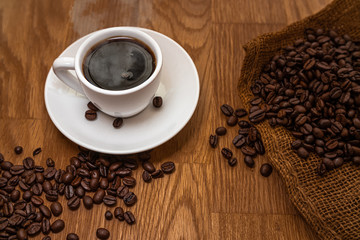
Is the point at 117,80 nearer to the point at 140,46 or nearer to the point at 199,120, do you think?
the point at 140,46

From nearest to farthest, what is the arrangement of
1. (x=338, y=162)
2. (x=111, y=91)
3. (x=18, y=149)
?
(x=111, y=91) < (x=338, y=162) < (x=18, y=149)

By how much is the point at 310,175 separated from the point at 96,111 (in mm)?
757

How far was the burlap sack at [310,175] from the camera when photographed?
1.12 m

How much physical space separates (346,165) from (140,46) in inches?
31.2

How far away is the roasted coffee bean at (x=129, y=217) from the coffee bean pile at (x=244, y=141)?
0.37 metres

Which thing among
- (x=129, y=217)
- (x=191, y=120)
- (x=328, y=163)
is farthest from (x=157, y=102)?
(x=328, y=163)

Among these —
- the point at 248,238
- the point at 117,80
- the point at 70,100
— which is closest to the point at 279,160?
the point at 248,238

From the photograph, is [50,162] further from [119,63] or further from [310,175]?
[310,175]

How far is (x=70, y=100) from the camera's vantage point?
1.25 m

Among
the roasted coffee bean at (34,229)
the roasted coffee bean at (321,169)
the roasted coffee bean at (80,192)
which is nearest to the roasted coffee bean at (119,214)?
the roasted coffee bean at (80,192)

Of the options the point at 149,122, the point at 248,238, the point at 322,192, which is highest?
the point at 149,122

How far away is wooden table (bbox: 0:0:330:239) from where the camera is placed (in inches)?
47.5

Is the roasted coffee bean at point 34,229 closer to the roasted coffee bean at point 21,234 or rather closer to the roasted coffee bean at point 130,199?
the roasted coffee bean at point 21,234

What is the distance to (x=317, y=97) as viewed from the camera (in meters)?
1.27
